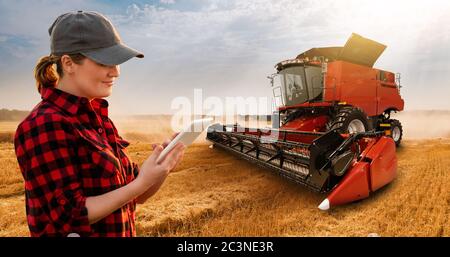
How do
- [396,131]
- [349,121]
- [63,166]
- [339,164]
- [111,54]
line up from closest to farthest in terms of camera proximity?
1. [63,166]
2. [111,54]
3. [339,164]
4. [349,121]
5. [396,131]

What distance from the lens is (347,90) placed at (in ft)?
27.2

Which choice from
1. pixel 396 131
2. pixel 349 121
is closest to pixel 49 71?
pixel 349 121

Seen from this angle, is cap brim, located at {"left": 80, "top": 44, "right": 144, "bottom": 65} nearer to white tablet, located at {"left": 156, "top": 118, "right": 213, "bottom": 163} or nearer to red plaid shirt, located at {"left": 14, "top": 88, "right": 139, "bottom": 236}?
red plaid shirt, located at {"left": 14, "top": 88, "right": 139, "bottom": 236}

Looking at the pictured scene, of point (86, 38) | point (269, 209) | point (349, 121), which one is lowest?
point (269, 209)

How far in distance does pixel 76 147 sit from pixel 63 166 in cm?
8

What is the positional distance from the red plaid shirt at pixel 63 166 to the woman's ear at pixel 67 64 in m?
0.09

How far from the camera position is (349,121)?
661 centimetres

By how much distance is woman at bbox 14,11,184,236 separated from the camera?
1.00m

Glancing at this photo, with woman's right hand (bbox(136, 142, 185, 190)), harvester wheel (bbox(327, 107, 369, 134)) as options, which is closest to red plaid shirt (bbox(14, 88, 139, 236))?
woman's right hand (bbox(136, 142, 185, 190))

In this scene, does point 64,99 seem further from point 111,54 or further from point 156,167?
point 156,167

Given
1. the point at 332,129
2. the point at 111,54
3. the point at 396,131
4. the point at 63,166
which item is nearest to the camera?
the point at 63,166

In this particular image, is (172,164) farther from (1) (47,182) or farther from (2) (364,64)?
(2) (364,64)
